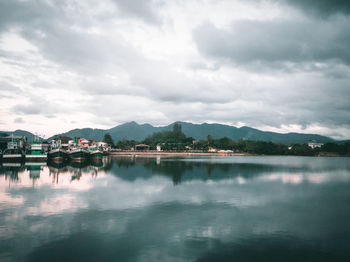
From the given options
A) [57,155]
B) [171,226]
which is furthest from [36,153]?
[171,226]

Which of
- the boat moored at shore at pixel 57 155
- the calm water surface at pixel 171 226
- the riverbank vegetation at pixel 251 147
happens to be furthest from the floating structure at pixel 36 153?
the riverbank vegetation at pixel 251 147

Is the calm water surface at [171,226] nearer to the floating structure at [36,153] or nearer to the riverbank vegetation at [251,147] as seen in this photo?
the floating structure at [36,153]

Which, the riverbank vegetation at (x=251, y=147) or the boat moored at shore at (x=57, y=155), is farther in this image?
the riverbank vegetation at (x=251, y=147)

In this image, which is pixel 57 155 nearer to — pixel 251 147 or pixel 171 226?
pixel 171 226

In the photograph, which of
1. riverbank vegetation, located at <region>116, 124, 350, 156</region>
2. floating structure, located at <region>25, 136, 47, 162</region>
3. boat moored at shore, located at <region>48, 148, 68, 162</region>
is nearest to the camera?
floating structure, located at <region>25, 136, 47, 162</region>

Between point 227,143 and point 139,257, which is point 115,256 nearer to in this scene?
point 139,257

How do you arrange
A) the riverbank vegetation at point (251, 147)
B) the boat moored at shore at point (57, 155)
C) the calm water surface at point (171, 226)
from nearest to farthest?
the calm water surface at point (171, 226)
the boat moored at shore at point (57, 155)
the riverbank vegetation at point (251, 147)

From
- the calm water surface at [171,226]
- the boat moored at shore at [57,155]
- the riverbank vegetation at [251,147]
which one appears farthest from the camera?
the riverbank vegetation at [251,147]

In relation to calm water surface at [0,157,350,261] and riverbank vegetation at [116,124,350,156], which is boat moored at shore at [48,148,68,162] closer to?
calm water surface at [0,157,350,261]

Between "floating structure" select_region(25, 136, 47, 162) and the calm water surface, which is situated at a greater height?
"floating structure" select_region(25, 136, 47, 162)

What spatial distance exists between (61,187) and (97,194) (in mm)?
6029

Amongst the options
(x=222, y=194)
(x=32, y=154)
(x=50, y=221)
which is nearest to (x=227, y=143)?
(x=32, y=154)

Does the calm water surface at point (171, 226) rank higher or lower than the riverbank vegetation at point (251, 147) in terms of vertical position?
lower

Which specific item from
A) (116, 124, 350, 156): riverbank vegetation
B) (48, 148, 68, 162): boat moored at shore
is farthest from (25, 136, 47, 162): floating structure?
(116, 124, 350, 156): riverbank vegetation
